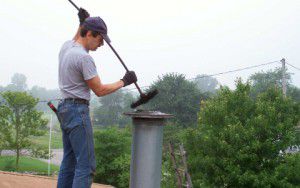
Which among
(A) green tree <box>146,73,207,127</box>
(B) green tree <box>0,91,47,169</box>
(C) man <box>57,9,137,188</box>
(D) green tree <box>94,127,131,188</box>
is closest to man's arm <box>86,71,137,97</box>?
(C) man <box>57,9,137,188</box>

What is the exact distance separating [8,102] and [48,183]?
48.7ft

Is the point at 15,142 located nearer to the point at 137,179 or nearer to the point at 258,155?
the point at 258,155

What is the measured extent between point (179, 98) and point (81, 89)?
30.7 meters

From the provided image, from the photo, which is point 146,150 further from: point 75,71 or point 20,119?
point 20,119

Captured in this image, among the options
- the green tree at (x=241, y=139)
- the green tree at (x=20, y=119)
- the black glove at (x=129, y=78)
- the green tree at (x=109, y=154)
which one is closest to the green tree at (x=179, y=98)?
the green tree at (x=20, y=119)

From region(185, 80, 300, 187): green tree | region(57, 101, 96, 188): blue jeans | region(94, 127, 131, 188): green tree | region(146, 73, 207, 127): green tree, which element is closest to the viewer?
region(57, 101, 96, 188): blue jeans

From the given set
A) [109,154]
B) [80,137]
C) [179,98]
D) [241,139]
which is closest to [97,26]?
→ [80,137]

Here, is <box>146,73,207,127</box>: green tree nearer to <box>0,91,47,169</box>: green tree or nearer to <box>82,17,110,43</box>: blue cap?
<box>0,91,47,169</box>: green tree

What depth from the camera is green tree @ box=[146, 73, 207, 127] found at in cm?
3234

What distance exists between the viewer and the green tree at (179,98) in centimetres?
3234

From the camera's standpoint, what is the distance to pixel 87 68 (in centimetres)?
236

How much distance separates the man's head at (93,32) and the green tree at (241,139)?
8629 mm

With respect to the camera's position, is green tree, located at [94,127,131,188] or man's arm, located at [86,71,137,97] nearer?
man's arm, located at [86,71,137,97]

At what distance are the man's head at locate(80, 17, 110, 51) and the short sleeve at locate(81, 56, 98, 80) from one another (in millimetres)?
140
